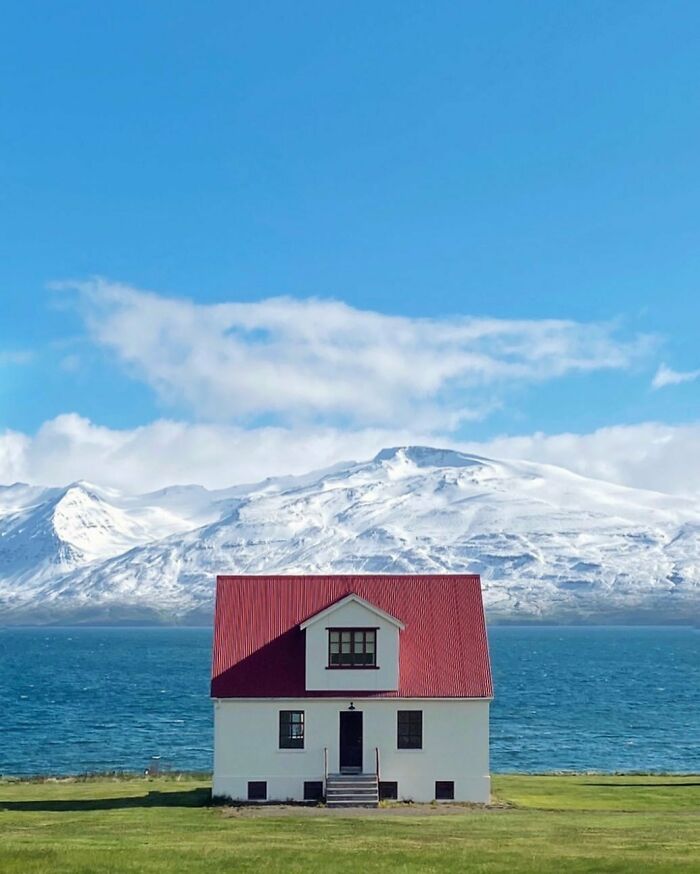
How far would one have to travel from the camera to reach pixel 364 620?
5144 centimetres

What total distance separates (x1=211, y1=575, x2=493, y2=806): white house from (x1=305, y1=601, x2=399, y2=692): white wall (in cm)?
4

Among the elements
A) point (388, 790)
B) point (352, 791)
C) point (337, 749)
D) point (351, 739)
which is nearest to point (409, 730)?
point (351, 739)

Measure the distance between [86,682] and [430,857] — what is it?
134191mm

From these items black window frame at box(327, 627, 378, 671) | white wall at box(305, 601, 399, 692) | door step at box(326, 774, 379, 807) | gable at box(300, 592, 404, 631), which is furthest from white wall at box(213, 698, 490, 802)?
gable at box(300, 592, 404, 631)

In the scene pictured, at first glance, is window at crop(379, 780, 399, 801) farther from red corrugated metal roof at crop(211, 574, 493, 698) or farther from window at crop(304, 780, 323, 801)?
red corrugated metal roof at crop(211, 574, 493, 698)

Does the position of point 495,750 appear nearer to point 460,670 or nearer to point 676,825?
point 460,670

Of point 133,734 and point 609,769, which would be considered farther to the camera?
point 133,734

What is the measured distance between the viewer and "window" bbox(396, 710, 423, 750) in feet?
167

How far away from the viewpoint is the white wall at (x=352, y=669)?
5100cm

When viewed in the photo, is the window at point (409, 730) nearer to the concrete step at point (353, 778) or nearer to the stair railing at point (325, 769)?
the concrete step at point (353, 778)

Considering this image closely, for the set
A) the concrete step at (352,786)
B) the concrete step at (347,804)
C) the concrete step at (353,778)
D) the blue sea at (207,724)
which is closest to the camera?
the concrete step at (347,804)

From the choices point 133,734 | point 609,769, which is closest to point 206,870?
point 609,769

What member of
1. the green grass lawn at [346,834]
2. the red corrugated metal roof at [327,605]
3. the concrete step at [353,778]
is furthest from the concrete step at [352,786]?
the red corrugated metal roof at [327,605]

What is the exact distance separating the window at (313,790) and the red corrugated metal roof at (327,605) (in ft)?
10.7
